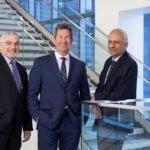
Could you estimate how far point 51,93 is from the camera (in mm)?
3143

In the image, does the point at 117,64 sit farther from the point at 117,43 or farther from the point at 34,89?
the point at 34,89

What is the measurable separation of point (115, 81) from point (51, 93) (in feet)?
1.89

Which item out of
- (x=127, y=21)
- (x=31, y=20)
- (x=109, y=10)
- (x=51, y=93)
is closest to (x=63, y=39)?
(x=51, y=93)

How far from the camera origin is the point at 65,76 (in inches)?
126

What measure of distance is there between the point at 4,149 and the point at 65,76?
2.54ft

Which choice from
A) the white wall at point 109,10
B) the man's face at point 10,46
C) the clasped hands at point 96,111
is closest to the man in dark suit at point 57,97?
the clasped hands at point 96,111

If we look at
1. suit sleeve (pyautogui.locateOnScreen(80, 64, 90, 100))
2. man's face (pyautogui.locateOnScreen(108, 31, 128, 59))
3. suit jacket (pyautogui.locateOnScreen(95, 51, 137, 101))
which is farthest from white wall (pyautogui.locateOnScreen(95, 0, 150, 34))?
suit sleeve (pyautogui.locateOnScreen(80, 64, 90, 100))

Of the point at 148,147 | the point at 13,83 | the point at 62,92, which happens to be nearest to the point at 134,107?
the point at 148,147

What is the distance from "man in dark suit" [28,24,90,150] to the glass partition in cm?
12

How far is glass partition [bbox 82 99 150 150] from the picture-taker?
3.02 meters

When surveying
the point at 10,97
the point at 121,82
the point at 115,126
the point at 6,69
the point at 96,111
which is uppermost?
the point at 6,69

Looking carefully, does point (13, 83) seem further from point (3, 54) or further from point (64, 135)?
point (64, 135)

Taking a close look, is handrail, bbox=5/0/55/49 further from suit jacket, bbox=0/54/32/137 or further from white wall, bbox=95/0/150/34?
suit jacket, bbox=0/54/32/137

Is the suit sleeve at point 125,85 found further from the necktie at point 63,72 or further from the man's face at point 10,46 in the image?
the man's face at point 10,46
